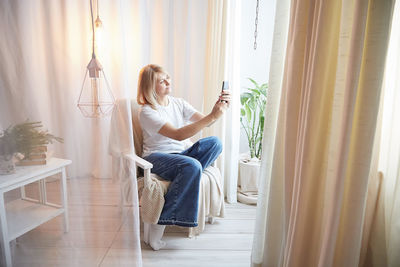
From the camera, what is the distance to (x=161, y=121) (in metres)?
1.62

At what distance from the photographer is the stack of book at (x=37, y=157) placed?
36.5 inches

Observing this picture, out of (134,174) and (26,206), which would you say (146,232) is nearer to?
(134,174)

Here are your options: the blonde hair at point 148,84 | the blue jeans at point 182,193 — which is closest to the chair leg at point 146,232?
the blue jeans at point 182,193

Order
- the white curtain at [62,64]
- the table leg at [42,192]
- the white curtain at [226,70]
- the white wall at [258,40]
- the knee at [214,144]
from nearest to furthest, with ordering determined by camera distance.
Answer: the white curtain at [62,64]
the table leg at [42,192]
the knee at [214,144]
the white curtain at [226,70]
the white wall at [258,40]

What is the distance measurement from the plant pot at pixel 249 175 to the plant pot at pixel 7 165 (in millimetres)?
1682

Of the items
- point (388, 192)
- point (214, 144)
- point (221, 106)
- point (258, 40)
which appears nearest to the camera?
point (388, 192)

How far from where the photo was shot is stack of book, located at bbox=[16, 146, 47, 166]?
93 cm

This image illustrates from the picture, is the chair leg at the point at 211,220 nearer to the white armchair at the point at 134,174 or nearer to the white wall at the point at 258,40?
the white armchair at the point at 134,174

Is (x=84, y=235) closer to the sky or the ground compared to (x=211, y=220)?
closer to the sky

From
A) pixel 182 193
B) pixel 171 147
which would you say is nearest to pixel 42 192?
pixel 182 193

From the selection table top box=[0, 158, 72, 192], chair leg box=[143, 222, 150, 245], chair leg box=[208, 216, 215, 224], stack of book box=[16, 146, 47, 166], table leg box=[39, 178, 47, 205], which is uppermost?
stack of book box=[16, 146, 47, 166]

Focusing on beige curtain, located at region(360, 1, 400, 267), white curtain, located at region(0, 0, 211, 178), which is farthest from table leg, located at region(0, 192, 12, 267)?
beige curtain, located at region(360, 1, 400, 267)

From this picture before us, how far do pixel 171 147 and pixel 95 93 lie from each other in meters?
0.87

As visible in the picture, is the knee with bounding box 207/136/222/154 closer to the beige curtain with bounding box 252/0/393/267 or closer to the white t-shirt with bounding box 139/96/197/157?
the white t-shirt with bounding box 139/96/197/157
